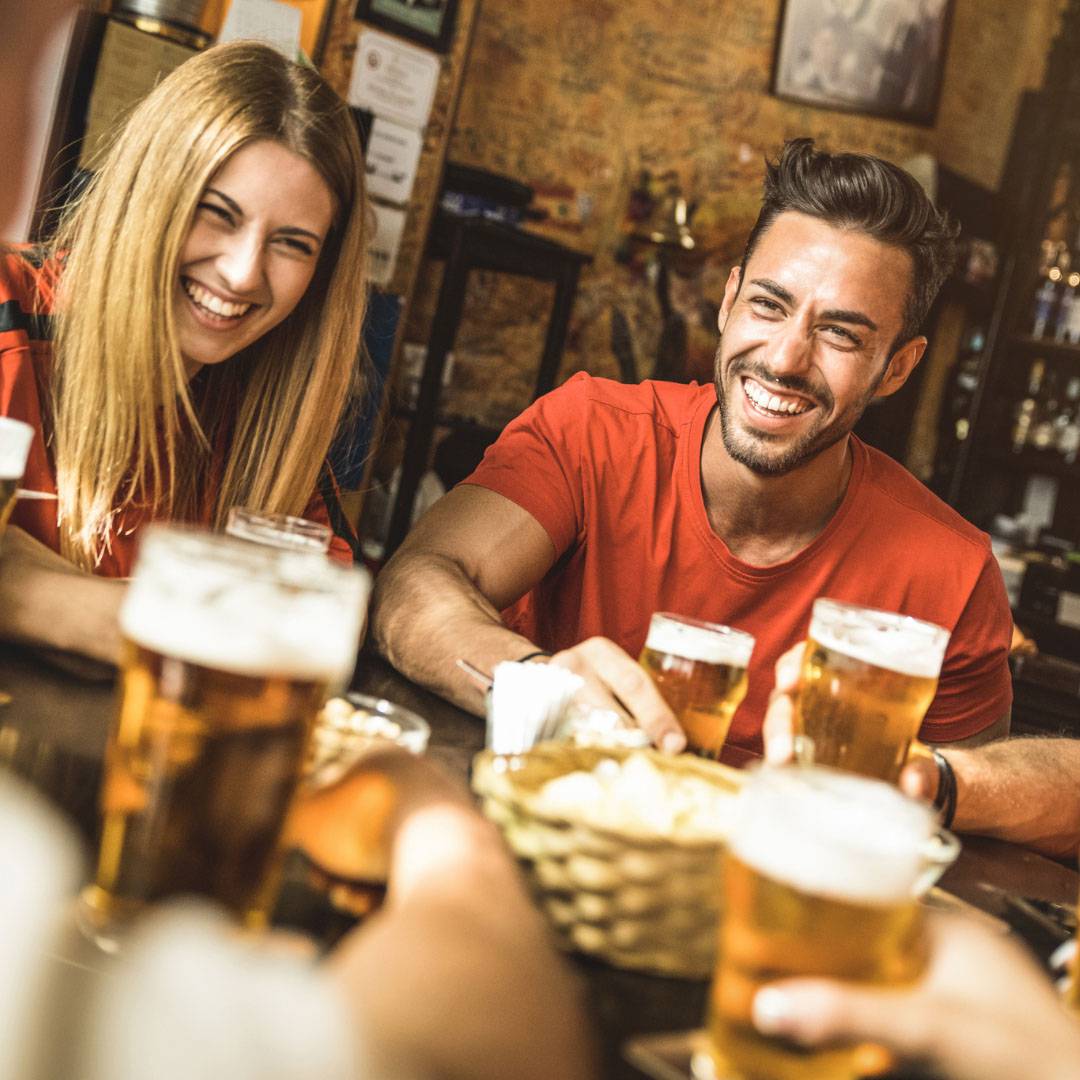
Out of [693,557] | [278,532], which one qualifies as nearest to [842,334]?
[693,557]

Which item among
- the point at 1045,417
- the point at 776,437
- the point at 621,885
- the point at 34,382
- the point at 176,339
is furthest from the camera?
the point at 1045,417

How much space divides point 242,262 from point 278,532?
2.14 ft

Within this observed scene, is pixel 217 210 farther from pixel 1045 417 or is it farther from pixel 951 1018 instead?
pixel 1045 417

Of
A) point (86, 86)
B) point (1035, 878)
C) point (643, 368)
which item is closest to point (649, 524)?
point (1035, 878)

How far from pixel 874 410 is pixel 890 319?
3199 millimetres

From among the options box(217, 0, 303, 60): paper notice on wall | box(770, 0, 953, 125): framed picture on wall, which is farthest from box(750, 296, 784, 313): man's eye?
box(770, 0, 953, 125): framed picture on wall

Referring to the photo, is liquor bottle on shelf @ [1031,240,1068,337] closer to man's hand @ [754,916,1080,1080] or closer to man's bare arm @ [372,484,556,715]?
man's bare arm @ [372,484,556,715]

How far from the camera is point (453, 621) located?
1.67m

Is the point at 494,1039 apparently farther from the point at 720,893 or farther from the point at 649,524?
the point at 649,524

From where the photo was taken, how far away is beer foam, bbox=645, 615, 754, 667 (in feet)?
4.28

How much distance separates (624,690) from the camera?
128 cm

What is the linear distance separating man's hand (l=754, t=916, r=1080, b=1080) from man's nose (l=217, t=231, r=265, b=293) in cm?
135

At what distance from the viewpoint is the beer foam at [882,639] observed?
1.20 metres

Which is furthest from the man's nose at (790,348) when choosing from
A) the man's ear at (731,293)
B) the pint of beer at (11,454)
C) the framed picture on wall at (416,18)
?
the framed picture on wall at (416,18)
